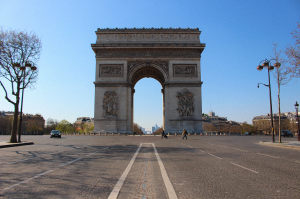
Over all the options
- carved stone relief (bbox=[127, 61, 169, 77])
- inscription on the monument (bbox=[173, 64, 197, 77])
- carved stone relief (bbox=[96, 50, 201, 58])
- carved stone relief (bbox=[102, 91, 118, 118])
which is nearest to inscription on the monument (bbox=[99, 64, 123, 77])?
carved stone relief (bbox=[127, 61, 169, 77])

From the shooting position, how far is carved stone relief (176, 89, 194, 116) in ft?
123

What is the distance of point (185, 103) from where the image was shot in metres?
37.5

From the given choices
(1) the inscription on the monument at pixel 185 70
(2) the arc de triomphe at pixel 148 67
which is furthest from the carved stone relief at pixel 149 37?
(1) the inscription on the monument at pixel 185 70

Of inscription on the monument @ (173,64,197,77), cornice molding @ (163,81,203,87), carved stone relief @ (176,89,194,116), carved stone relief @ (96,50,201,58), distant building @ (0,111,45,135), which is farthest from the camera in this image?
distant building @ (0,111,45,135)

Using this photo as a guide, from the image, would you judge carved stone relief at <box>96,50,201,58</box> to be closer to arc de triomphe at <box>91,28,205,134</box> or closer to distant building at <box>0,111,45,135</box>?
arc de triomphe at <box>91,28,205,134</box>

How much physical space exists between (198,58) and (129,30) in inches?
514

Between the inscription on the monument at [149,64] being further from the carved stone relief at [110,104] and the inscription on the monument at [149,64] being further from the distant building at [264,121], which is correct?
the distant building at [264,121]

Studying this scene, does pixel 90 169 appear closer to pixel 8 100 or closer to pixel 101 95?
pixel 8 100

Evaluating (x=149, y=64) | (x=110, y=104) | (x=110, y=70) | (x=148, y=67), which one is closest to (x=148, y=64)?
(x=149, y=64)

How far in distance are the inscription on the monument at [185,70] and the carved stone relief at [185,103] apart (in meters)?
2.96

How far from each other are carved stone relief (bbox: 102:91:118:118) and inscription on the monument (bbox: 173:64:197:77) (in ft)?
Answer: 36.8

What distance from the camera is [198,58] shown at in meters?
39.1

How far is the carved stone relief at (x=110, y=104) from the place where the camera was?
1476 inches

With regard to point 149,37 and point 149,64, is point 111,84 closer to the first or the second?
point 149,64
